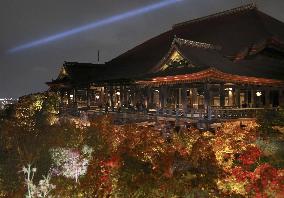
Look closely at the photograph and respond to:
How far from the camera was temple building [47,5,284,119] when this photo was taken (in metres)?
26.5

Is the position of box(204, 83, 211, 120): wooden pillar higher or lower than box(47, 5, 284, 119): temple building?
lower

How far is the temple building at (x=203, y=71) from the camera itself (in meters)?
26.5

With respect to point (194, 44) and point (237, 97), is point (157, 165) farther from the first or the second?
point (194, 44)

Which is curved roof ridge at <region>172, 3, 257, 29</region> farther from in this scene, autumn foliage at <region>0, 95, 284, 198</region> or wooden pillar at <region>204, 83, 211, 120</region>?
autumn foliage at <region>0, 95, 284, 198</region>

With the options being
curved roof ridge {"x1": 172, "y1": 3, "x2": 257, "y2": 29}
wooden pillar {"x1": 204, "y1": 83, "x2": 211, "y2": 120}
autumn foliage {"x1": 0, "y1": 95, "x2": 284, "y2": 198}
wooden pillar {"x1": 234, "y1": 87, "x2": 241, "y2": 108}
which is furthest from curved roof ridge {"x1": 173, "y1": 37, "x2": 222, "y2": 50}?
autumn foliage {"x1": 0, "y1": 95, "x2": 284, "y2": 198}

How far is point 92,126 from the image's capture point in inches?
872

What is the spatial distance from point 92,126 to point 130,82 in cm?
1441

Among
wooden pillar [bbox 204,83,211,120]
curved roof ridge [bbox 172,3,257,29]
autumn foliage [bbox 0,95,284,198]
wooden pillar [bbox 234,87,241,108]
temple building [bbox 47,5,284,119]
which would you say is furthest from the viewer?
curved roof ridge [bbox 172,3,257,29]

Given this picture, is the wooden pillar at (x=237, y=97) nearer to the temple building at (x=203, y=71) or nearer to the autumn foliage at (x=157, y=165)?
the temple building at (x=203, y=71)

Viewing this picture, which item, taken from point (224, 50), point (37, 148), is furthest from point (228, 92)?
point (37, 148)

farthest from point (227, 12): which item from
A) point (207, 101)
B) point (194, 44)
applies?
point (207, 101)

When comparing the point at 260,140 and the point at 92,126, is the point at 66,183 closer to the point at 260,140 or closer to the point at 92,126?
the point at 92,126

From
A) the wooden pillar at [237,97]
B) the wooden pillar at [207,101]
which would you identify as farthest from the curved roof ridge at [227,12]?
the wooden pillar at [207,101]

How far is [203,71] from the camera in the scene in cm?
2456
